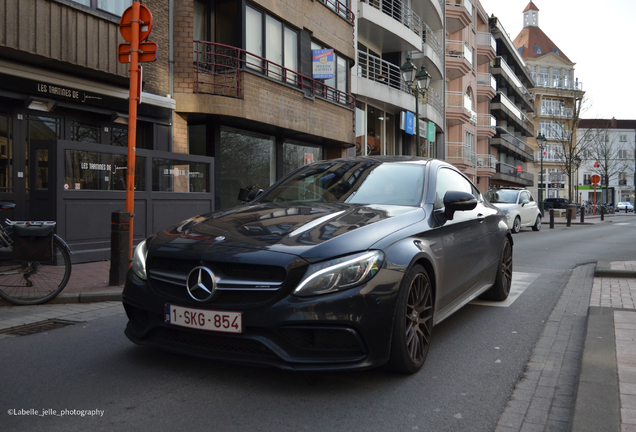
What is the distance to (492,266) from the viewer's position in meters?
5.81

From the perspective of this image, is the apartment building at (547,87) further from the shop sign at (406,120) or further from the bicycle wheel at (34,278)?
the bicycle wheel at (34,278)

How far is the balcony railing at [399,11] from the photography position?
86.2ft

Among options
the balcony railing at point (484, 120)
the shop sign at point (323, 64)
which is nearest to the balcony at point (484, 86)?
the balcony railing at point (484, 120)

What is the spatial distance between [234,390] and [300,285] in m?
0.76

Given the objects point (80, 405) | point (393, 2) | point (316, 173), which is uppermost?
point (393, 2)

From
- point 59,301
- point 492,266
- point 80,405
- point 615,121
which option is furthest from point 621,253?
point 615,121

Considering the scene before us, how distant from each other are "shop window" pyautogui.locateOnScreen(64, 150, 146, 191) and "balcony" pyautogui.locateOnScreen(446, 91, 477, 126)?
32005mm

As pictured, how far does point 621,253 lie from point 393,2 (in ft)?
62.5

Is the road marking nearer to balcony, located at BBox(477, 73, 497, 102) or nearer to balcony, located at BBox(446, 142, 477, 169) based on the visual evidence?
balcony, located at BBox(446, 142, 477, 169)

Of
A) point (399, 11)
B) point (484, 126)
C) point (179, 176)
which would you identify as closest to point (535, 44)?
point (484, 126)

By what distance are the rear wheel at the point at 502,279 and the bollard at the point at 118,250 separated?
428 cm

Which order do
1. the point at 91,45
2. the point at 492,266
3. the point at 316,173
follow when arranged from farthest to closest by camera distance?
the point at 91,45 → the point at 492,266 → the point at 316,173

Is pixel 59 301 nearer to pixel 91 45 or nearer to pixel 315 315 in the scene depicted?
pixel 315 315

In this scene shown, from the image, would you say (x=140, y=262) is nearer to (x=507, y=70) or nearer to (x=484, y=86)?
(x=484, y=86)
